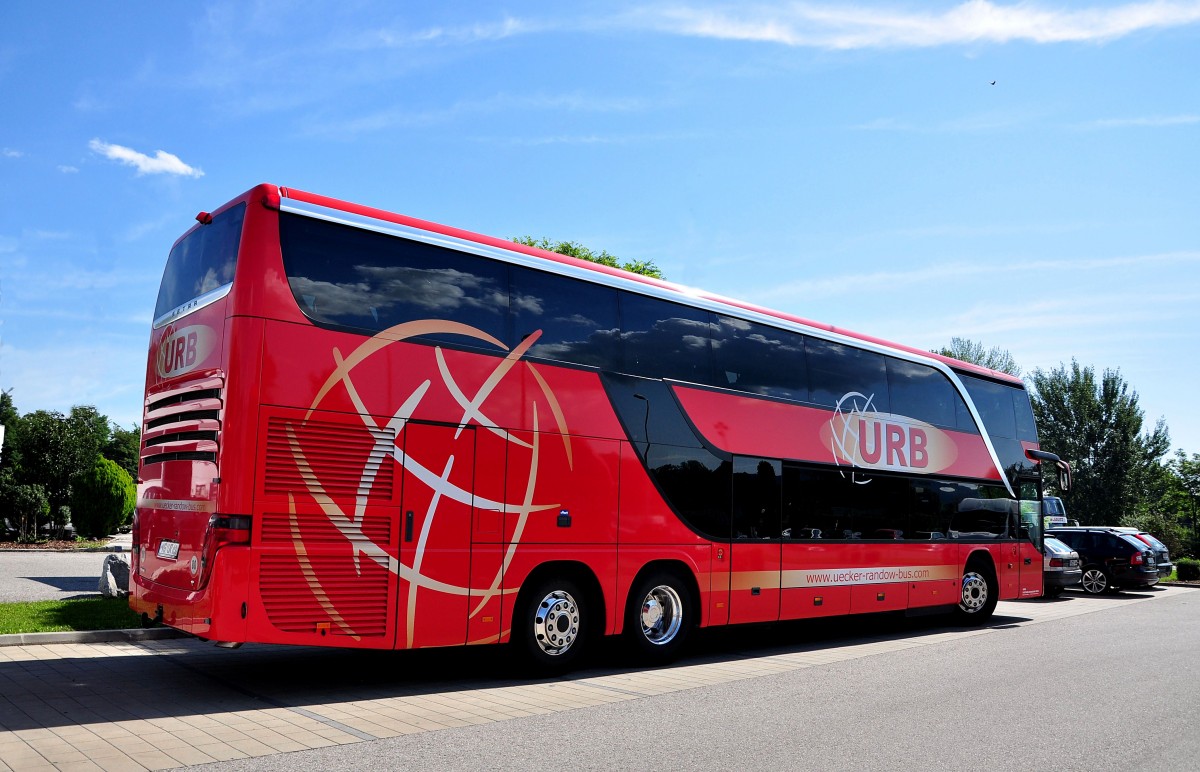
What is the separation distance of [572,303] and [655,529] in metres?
2.78

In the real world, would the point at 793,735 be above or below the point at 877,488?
below

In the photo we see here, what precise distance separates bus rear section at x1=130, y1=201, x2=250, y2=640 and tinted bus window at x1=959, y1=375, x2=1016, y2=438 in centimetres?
1235

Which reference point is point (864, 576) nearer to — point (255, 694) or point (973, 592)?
point (973, 592)

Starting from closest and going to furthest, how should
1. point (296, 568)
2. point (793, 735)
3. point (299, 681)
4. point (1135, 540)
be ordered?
point (793, 735), point (296, 568), point (299, 681), point (1135, 540)

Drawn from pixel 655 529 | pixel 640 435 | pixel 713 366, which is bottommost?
pixel 655 529

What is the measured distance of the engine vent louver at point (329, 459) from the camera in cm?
771

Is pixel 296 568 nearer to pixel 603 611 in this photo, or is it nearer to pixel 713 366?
pixel 603 611

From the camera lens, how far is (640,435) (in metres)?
10.6

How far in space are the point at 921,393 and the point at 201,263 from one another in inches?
435

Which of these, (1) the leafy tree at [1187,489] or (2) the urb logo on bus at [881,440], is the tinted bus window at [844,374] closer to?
(2) the urb logo on bus at [881,440]

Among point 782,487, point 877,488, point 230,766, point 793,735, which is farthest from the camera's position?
point 877,488

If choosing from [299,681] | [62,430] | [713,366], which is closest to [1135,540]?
[713,366]

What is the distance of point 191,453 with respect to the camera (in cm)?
805

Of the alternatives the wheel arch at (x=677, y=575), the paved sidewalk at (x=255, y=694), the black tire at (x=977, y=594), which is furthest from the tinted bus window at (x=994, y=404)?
the wheel arch at (x=677, y=575)
